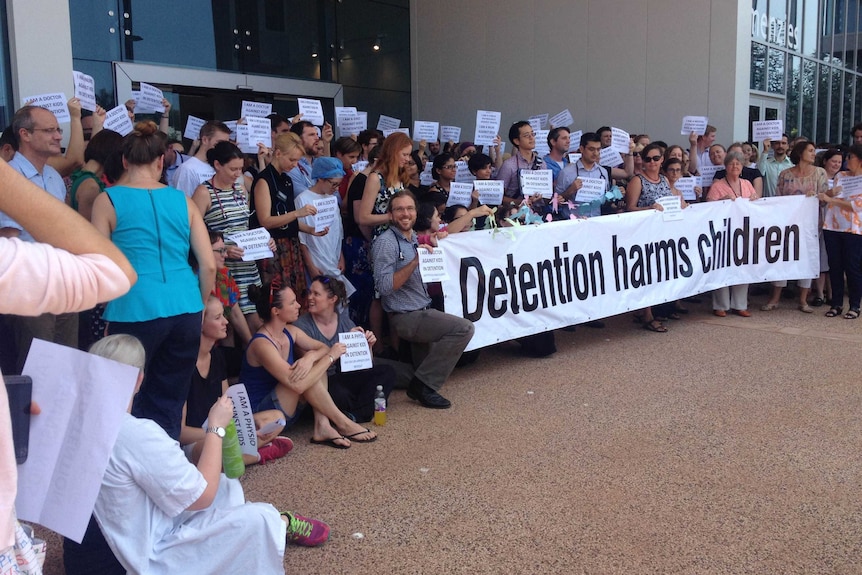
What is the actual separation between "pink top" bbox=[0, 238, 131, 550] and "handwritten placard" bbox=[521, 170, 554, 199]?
20.0 feet

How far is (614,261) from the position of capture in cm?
769

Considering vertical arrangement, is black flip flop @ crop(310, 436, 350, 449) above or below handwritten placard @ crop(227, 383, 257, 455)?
below

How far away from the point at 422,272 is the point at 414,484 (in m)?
1.98

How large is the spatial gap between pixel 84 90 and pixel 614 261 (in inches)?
196

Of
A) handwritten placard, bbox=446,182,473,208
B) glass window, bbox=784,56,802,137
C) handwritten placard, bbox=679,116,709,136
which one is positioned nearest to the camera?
handwritten placard, bbox=446,182,473,208

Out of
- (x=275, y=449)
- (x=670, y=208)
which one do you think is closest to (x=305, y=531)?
(x=275, y=449)

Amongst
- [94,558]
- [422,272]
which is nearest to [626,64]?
[422,272]

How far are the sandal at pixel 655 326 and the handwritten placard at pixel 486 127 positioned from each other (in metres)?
2.78

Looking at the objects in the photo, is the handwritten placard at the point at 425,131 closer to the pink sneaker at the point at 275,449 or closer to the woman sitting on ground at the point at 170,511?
the pink sneaker at the point at 275,449

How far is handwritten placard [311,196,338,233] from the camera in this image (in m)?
6.51

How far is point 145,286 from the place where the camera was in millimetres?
4000

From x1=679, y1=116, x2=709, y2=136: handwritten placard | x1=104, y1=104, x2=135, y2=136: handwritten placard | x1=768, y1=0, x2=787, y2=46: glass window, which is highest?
x1=768, y1=0, x2=787, y2=46: glass window

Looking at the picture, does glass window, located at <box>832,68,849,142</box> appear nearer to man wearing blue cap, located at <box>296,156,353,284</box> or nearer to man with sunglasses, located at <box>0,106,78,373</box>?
man wearing blue cap, located at <box>296,156,353,284</box>

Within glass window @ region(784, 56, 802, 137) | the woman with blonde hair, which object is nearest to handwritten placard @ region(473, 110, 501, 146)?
the woman with blonde hair
